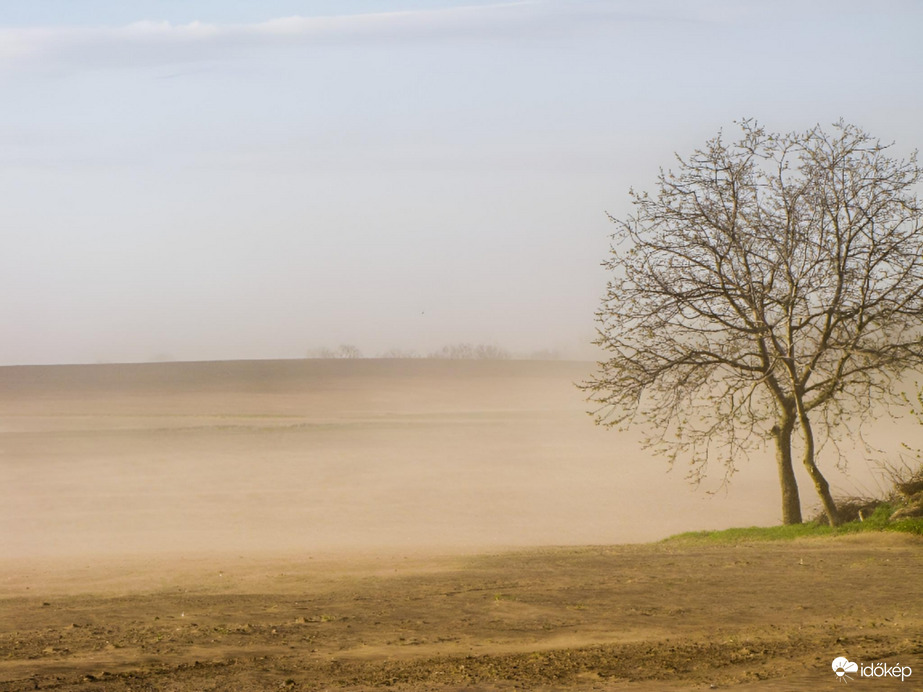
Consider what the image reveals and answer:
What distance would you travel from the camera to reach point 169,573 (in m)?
15.6

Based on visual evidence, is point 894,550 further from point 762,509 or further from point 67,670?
point 762,509

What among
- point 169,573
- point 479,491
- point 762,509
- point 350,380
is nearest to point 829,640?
point 169,573

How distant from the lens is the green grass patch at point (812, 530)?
1638 cm

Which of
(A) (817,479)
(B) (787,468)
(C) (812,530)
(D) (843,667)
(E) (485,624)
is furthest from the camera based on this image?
(B) (787,468)

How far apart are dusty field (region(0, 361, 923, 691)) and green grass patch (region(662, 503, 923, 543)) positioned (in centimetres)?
81

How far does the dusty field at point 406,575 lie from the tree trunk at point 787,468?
13.1ft

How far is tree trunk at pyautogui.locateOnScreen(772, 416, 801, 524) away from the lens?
65.4 ft

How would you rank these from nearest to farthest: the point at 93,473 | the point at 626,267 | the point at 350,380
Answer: the point at 626,267, the point at 93,473, the point at 350,380

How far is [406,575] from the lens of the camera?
1403 cm

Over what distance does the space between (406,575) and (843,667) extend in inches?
296

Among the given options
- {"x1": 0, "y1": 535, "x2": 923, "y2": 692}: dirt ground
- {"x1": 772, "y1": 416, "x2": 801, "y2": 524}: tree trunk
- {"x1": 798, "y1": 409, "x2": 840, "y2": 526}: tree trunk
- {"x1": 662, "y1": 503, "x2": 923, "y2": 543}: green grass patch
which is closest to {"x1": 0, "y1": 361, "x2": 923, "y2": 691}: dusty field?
{"x1": 0, "y1": 535, "x2": 923, "y2": 692}: dirt ground

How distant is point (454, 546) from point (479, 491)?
13953 mm

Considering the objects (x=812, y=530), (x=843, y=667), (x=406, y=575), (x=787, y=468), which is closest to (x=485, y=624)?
(x=843, y=667)

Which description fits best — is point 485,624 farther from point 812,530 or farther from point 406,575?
point 812,530
